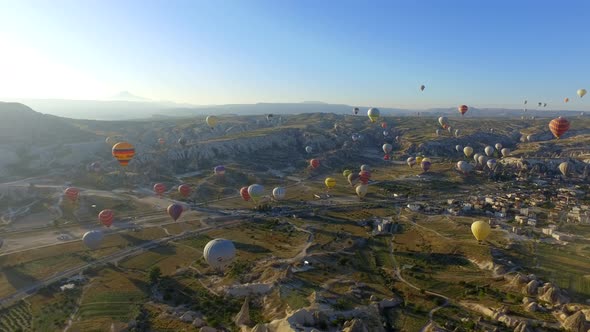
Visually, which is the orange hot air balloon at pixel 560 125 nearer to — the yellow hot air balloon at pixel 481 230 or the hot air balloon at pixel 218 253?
the yellow hot air balloon at pixel 481 230

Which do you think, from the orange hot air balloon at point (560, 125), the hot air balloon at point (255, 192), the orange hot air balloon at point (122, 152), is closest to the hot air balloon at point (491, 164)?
the orange hot air balloon at point (560, 125)

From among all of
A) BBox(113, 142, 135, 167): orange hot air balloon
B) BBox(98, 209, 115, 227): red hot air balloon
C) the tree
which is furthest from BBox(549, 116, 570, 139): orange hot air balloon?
BBox(113, 142, 135, 167): orange hot air balloon

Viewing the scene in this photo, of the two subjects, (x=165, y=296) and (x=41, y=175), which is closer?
(x=165, y=296)

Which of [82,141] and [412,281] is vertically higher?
[82,141]

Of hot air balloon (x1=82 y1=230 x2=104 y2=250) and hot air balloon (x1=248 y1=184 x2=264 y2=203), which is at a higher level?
hot air balloon (x1=248 y1=184 x2=264 y2=203)

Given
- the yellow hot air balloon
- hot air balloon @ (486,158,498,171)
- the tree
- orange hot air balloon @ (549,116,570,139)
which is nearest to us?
the tree

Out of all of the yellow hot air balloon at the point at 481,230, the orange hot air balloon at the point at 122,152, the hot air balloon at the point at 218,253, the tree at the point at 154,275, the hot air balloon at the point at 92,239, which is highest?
the orange hot air balloon at the point at 122,152

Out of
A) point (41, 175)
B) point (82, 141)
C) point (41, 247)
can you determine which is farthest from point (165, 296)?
point (82, 141)

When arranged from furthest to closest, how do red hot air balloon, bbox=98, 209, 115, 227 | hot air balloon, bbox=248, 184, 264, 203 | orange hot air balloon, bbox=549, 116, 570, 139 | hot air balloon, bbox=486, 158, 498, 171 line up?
hot air balloon, bbox=486, 158, 498, 171, orange hot air balloon, bbox=549, 116, 570, 139, hot air balloon, bbox=248, 184, 264, 203, red hot air balloon, bbox=98, 209, 115, 227

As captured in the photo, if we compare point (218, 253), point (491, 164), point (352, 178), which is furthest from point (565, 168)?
point (218, 253)

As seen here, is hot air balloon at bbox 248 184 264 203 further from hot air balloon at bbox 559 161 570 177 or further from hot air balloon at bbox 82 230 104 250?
hot air balloon at bbox 559 161 570 177

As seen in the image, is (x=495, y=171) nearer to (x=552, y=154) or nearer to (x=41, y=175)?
(x=552, y=154)
